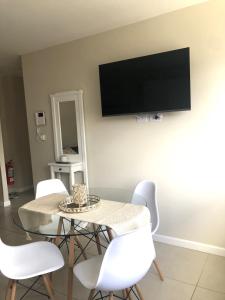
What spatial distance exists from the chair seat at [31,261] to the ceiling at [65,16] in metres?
2.09

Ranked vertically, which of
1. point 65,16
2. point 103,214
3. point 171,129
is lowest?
point 103,214

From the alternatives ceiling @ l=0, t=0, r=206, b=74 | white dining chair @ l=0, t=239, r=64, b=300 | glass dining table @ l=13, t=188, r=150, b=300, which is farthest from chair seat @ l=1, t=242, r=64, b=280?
ceiling @ l=0, t=0, r=206, b=74

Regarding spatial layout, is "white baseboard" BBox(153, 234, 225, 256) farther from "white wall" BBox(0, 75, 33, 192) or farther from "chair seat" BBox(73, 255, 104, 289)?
"white wall" BBox(0, 75, 33, 192)

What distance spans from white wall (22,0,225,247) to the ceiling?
5.5 inches

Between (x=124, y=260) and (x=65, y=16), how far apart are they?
2361mm

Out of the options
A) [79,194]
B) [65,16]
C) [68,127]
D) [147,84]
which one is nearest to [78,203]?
[79,194]

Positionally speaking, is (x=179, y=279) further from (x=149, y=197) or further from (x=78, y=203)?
(x=78, y=203)

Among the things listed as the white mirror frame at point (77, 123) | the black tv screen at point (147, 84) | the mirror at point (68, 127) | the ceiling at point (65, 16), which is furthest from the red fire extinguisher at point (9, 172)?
the black tv screen at point (147, 84)

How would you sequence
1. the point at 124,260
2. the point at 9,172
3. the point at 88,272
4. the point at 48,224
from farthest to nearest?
the point at 9,172 < the point at 48,224 < the point at 88,272 < the point at 124,260

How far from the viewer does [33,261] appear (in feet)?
6.19

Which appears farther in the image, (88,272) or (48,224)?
(48,224)

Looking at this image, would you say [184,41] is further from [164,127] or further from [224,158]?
[224,158]

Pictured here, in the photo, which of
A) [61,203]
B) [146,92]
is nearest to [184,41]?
[146,92]

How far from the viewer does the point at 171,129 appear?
278cm
